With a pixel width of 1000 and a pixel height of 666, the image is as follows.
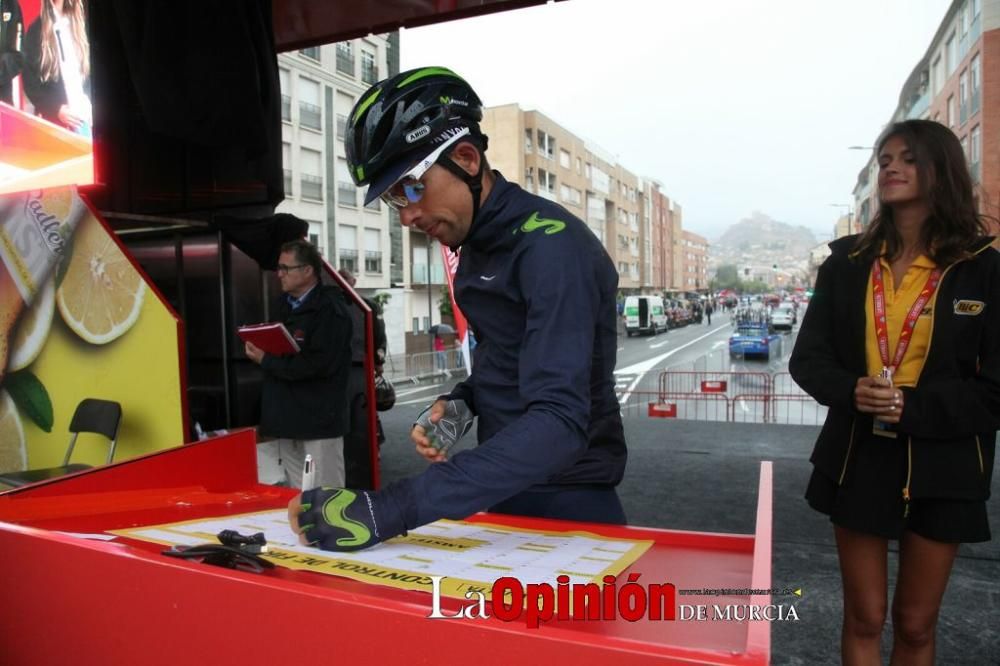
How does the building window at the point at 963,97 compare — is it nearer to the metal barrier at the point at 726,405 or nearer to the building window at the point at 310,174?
the metal barrier at the point at 726,405

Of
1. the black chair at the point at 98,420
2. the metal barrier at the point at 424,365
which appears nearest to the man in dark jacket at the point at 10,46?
the black chair at the point at 98,420

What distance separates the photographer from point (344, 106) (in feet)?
83.1

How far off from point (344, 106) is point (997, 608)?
82.6ft

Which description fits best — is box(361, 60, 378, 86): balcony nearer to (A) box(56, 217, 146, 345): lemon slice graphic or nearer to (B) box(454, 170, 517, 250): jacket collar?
(A) box(56, 217, 146, 345): lemon slice graphic

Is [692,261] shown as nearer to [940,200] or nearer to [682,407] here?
[682,407]

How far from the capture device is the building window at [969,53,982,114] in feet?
94.1

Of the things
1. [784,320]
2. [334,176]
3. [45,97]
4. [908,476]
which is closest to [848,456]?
[908,476]

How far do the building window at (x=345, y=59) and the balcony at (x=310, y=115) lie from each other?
161 cm

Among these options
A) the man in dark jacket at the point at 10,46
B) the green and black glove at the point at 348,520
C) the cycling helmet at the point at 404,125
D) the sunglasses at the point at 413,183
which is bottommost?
the green and black glove at the point at 348,520

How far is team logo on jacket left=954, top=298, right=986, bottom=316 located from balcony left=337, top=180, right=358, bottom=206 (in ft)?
92.0

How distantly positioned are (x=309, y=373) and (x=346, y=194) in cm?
2560

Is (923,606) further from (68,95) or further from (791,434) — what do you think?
(791,434)

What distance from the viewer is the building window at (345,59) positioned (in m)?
23.4

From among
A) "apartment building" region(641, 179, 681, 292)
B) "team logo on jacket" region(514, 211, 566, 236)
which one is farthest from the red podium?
"apartment building" region(641, 179, 681, 292)
